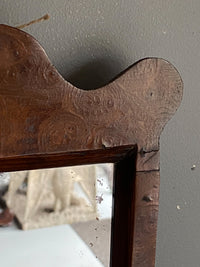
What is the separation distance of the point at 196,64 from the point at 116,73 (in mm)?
155

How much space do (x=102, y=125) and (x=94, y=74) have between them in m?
0.09

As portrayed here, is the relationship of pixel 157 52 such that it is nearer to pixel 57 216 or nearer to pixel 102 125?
pixel 102 125

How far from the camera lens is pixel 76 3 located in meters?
0.71

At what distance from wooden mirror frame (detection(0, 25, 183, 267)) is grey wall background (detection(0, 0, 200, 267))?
71mm

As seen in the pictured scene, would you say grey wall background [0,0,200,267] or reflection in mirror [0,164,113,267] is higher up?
grey wall background [0,0,200,267]

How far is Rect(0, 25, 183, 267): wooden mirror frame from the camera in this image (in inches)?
24.7

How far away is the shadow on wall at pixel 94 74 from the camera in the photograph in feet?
2.42

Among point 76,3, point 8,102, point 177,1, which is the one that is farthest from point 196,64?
point 8,102

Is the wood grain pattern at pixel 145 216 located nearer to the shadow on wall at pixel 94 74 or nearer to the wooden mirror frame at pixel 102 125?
the wooden mirror frame at pixel 102 125

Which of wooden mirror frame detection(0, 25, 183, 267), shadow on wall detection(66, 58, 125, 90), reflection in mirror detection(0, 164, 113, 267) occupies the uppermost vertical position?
shadow on wall detection(66, 58, 125, 90)

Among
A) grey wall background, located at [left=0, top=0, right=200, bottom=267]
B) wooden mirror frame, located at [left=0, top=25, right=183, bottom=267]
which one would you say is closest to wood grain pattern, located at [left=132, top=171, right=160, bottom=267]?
wooden mirror frame, located at [left=0, top=25, right=183, bottom=267]

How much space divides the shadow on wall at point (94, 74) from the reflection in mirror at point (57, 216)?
4.9 inches

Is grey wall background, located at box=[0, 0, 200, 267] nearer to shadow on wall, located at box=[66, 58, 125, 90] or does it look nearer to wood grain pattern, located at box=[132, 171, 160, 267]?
shadow on wall, located at box=[66, 58, 125, 90]

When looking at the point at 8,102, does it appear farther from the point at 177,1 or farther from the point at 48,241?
the point at 177,1
